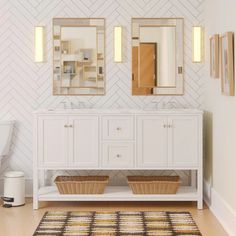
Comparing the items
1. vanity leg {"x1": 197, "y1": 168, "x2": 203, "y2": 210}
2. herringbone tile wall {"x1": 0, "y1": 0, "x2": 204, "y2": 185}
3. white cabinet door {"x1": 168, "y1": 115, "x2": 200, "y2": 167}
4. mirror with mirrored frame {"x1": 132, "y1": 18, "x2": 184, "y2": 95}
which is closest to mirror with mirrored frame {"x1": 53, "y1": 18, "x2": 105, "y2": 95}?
herringbone tile wall {"x1": 0, "y1": 0, "x2": 204, "y2": 185}

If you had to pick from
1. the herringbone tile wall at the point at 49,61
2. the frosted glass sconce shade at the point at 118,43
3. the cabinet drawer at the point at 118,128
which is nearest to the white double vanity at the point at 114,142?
the cabinet drawer at the point at 118,128

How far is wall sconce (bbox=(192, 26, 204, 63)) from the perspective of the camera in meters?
6.10

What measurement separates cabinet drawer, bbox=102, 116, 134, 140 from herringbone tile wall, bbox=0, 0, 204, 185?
48cm

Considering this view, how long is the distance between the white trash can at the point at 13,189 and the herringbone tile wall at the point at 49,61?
39 cm

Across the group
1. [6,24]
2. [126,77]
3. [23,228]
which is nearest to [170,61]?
[126,77]

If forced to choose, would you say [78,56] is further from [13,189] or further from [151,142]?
[13,189]

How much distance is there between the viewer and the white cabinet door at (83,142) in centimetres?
571


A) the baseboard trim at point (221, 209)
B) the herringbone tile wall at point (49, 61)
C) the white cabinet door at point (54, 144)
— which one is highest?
the herringbone tile wall at point (49, 61)

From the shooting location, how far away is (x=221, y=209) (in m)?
5.12

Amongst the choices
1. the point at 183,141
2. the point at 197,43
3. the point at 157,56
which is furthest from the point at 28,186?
the point at 197,43

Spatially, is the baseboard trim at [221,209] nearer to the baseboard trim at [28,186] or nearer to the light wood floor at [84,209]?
the light wood floor at [84,209]

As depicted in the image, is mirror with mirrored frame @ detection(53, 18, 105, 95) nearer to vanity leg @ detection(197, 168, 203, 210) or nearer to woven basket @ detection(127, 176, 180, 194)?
woven basket @ detection(127, 176, 180, 194)

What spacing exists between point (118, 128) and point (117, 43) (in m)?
0.97

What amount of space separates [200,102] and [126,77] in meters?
0.83
